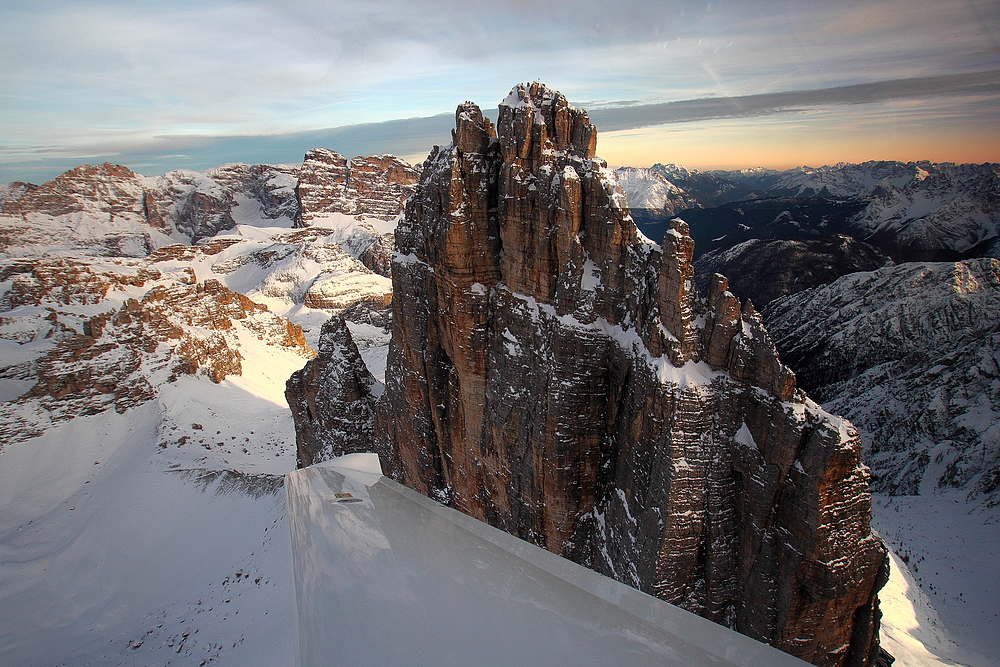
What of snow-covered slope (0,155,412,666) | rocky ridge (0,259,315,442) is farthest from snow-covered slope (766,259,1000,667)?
rocky ridge (0,259,315,442)

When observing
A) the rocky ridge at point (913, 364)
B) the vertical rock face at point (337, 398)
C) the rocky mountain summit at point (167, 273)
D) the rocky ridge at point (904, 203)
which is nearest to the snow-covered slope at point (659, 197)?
the rocky ridge at point (904, 203)

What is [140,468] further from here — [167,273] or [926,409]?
[926,409]

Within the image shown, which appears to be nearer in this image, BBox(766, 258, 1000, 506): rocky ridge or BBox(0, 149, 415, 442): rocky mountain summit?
BBox(766, 258, 1000, 506): rocky ridge

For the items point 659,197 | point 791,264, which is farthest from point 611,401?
point 659,197

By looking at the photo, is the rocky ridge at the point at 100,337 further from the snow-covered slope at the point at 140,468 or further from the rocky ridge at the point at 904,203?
the rocky ridge at the point at 904,203

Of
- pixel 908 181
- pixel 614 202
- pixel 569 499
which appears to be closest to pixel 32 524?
pixel 569 499

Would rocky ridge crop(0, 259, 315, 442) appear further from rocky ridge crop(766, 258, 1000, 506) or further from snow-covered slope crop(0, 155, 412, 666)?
rocky ridge crop(766, 258, 1000, 506)
